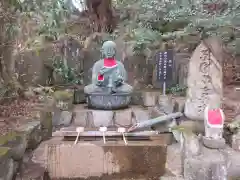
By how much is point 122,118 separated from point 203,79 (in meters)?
1.63

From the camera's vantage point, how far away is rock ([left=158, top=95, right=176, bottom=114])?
442cm

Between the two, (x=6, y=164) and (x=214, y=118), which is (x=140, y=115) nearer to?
→ (x=214, y=118)

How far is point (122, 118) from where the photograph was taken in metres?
4.43

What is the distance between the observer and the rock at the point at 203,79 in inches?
129

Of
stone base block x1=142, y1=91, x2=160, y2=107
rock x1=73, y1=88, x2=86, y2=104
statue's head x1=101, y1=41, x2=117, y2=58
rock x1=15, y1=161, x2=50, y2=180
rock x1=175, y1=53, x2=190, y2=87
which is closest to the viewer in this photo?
rock x1=15, y1=161, x2=50, y2=180

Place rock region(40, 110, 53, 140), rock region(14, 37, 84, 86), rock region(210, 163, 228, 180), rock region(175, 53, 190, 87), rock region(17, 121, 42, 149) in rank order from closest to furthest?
rock region(210, 163, 228, 180) → rock region(17, 121, 42, 149) → rock region(40, 110, 53, 140) → rock region(14, 37, 84, 86) → rock region(175, 53, 190, 87)

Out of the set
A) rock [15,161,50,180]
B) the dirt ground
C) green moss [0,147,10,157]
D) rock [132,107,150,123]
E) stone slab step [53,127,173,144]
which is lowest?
rock [15,161,50,180]

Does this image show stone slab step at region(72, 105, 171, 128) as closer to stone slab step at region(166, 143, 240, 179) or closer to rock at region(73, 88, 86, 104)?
rock at region(73, 88, 86, 104)

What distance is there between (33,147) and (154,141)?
1496 millimetres

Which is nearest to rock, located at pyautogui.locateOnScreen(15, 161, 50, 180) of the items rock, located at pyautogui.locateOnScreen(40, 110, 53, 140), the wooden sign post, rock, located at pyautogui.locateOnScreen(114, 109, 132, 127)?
rock, located at pyautogui.locateOnScreen(40, 110, 53, 140)

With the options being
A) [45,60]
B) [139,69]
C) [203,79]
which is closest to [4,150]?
[203,79]

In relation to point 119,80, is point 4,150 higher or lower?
lower

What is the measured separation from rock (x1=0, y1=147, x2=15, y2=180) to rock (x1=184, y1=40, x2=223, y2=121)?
225 cm

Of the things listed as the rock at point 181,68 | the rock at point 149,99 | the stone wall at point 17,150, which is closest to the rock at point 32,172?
the stone wall at point 17,150
